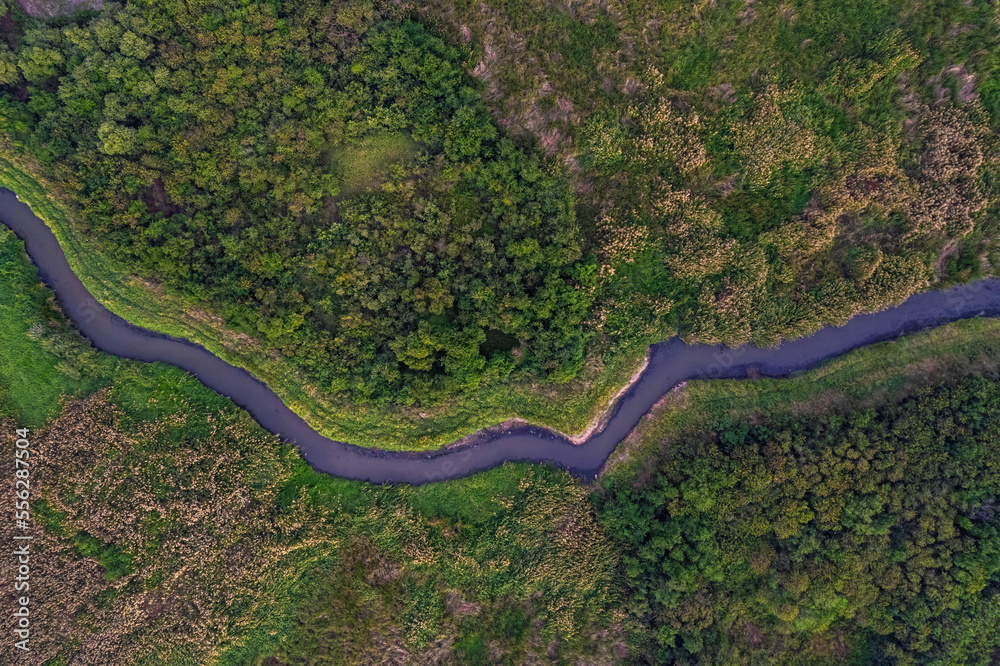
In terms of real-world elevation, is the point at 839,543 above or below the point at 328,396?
below

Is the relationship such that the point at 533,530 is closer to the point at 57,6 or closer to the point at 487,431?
the point at 487,431

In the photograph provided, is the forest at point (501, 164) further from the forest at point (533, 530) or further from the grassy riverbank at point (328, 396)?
the forest at point (533, 530)

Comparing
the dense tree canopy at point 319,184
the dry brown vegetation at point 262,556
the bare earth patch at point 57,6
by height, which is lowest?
the dry brown vegetation at point 262,556

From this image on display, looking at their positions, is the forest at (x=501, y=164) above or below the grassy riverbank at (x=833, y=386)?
above

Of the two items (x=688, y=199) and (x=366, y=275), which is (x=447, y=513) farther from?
(x=688, y=199)

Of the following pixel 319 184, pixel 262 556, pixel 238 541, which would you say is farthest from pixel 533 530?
pixel 319 184

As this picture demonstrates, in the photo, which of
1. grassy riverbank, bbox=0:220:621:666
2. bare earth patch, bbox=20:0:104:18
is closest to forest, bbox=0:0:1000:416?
bare earth patch, bbox=20:0:104:18

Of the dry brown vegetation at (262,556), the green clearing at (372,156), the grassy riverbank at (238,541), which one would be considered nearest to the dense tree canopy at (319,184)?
the green clearing at (372,156)

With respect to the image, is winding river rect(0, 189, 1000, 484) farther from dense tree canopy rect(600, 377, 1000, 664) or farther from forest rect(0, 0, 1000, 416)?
dense tree canopy rect(600, 377, 1000, 664)
